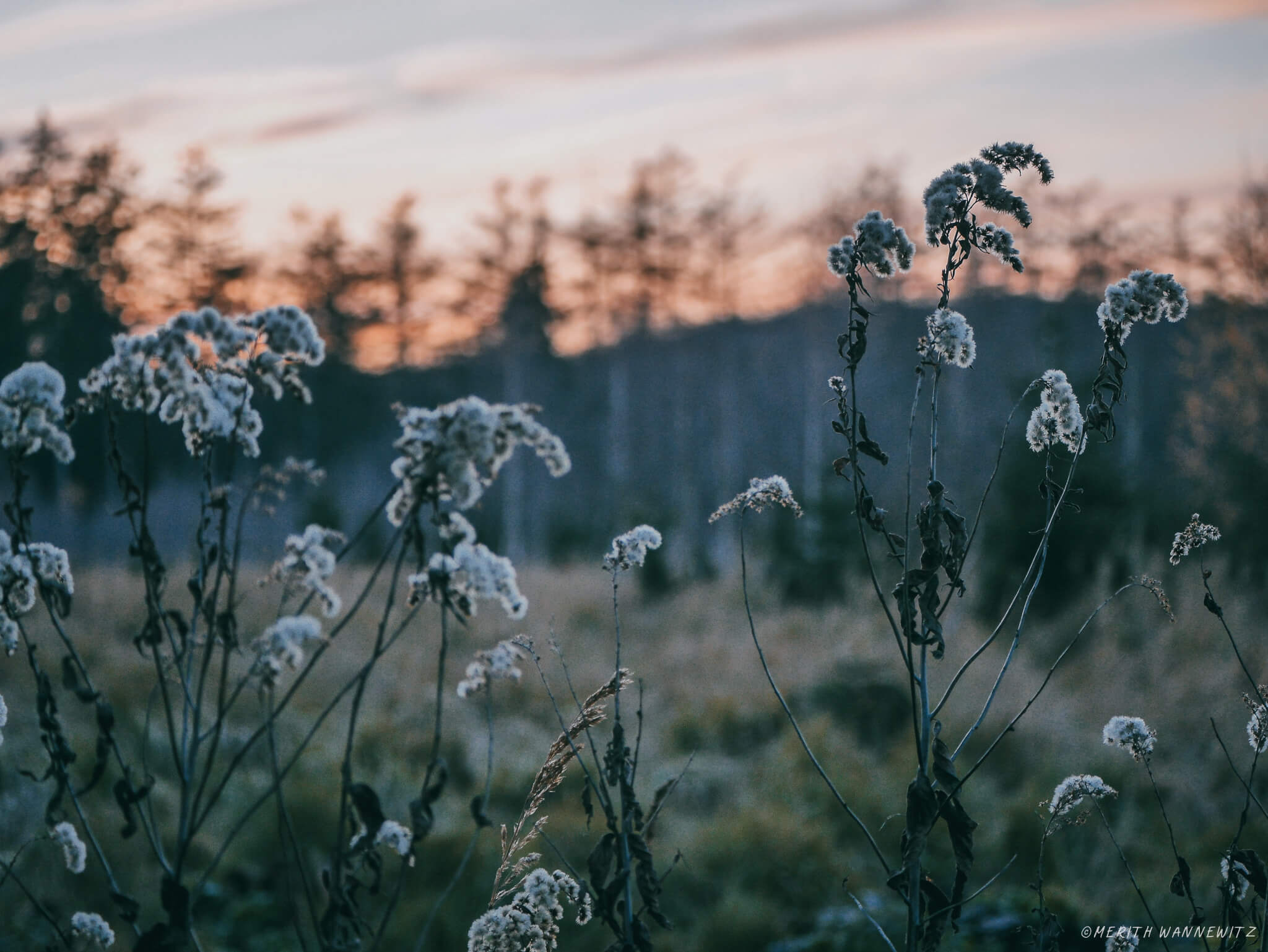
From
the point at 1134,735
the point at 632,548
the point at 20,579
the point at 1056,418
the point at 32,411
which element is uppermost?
the point at 32,411

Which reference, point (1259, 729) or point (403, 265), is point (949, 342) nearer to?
point (1259, 729)

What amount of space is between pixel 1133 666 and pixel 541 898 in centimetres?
967

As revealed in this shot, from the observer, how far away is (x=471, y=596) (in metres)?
1.71

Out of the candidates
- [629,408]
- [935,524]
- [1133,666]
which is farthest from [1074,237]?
[935,524]

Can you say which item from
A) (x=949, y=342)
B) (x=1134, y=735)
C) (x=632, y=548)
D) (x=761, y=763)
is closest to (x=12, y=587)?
(x=632, y=548)

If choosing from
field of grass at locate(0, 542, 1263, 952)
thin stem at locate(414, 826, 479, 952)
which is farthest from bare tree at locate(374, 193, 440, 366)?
thin stem at locate(414, 826, 479, 952)

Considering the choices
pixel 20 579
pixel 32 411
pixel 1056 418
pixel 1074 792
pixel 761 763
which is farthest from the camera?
pixel 761 763

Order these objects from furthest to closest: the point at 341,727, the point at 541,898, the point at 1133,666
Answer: the point at 1133,666 → the point at 341,727 → the point at 541,898

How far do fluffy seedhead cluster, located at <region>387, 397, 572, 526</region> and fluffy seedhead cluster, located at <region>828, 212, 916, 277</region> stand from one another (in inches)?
33.6

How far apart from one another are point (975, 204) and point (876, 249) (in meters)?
0.26

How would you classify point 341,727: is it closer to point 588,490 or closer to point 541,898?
point 541,898

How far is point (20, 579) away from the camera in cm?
198

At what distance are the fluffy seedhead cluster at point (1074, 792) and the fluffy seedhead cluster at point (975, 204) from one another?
1.23 metres

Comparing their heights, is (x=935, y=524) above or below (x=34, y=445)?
below
